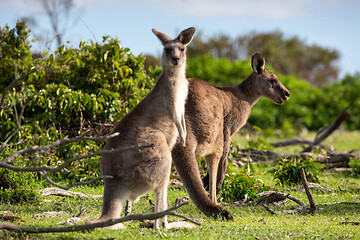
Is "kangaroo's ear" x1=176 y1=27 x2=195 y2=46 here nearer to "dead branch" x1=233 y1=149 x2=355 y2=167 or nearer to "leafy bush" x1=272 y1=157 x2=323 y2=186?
"leafy bush" x1=272 y1=157 x2=323 y2=186

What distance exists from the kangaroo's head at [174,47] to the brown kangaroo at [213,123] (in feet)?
3.36

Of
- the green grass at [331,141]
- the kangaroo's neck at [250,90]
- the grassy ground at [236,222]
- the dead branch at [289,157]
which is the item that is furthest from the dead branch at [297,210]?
the green grass at [331,141]

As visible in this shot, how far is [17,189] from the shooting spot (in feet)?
19.6

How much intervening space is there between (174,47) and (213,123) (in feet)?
4.65

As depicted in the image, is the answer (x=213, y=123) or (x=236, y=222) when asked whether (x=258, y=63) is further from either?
(x=236, y=222)

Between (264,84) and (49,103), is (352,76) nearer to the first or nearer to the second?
(264,84)

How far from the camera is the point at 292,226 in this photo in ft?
16.1

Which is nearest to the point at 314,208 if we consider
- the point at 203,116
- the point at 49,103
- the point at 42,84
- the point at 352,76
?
the point at 203,116

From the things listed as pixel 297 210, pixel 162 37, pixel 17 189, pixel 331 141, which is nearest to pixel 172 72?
pixel 162 37

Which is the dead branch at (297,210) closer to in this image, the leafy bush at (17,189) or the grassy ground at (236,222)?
the grassy ground at (236,222)

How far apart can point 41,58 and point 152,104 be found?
12.4ft

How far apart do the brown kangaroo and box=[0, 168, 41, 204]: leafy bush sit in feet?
6.84

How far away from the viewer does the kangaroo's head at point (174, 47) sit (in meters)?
4.76

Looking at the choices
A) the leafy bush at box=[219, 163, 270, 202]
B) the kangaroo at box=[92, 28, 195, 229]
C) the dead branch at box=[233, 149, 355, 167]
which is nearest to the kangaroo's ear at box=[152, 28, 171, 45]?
the kangaroo at box=[92, 28, 195, 229]
